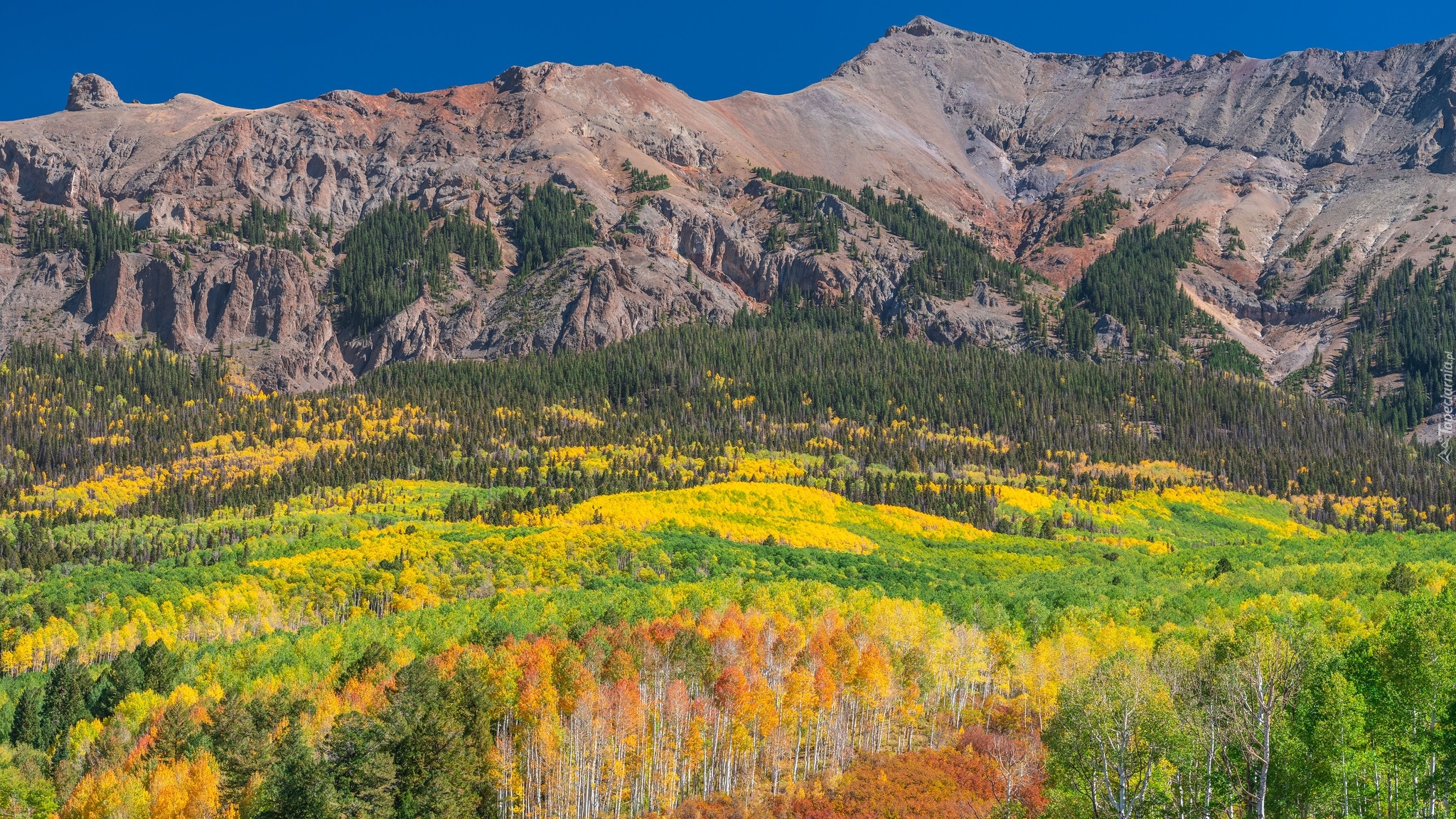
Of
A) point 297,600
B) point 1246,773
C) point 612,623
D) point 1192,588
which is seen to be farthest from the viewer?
point 297,600

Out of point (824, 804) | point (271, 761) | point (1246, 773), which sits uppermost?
point (1246, 773)

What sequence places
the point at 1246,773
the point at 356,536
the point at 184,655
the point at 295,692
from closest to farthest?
the point at 1246,773 → the point at 295,692 → the point at 184,655 → the point at 356,536

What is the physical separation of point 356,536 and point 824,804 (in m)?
105

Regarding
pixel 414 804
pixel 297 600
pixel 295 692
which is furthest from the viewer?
pixel 297 600

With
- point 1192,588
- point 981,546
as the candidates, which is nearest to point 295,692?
point 1192,588

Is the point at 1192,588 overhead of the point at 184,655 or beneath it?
overhead

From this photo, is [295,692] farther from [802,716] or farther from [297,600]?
[297,600]

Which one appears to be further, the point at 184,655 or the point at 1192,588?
the point at 1192,588

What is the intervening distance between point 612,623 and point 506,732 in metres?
19.7

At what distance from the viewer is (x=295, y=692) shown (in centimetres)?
7788

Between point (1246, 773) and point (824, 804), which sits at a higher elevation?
point (1246, 773)

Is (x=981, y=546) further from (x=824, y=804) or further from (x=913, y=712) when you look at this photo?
(x=824, y=804)

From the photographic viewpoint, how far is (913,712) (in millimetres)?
85812

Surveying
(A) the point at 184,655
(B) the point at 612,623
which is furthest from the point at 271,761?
(A) the point at 184,655
